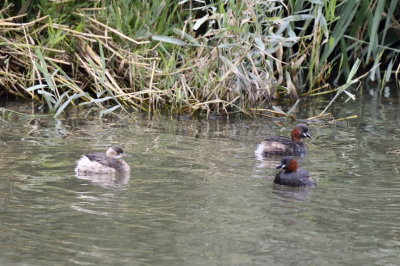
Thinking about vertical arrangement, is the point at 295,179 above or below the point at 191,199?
above

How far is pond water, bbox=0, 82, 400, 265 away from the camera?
477 centimetres

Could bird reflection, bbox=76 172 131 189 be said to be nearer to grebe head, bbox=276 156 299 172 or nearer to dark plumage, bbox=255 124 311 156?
grebe head, bbox=276 156 299 172

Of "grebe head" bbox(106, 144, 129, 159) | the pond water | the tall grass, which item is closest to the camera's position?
the pond water

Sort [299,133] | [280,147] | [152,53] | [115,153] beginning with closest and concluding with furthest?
[115,153] < [280,147] < [299,133] < [152,53]

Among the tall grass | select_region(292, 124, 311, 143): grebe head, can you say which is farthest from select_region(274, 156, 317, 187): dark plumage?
the tall grass

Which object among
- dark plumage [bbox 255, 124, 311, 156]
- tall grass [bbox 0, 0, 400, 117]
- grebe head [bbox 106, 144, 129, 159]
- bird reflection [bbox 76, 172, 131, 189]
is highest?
tall grass [bbox 0, 0, 400, 117]

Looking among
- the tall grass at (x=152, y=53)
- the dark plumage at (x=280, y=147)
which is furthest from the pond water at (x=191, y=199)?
the tall grass at (x=152, y=53)

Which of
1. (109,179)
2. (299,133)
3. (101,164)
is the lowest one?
(109,179)

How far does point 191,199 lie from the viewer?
5.96 meters

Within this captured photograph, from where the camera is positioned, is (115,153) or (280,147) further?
(280,147)

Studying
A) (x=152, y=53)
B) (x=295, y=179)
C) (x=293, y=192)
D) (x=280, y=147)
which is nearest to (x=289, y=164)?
(x=295, y=179)

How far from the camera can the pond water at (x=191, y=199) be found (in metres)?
4.77

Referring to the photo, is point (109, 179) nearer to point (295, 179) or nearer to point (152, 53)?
point (295, 179)

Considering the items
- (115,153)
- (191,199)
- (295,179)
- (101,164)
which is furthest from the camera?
(115,153)
